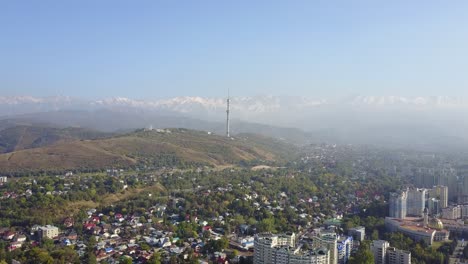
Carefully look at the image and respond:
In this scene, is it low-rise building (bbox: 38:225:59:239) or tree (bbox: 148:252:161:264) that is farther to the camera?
low-rise building (bbox: 38:225:59:239)

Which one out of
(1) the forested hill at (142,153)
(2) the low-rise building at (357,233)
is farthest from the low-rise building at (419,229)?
(1) the forested hill at (142,153)

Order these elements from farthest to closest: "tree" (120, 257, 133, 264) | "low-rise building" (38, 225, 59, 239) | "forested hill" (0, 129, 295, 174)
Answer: "forested hill" (0, 129, 295, 174) → "low-rise building" (38, 225, 59, 239) → "tree" (120, 257, 133, 264)

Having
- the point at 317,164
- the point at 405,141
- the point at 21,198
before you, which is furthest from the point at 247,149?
the point at 405,141

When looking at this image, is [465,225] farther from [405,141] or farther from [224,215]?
[405,141]

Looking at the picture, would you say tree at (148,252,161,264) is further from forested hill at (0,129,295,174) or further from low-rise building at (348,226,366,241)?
forested hill at (0,129,295,174)

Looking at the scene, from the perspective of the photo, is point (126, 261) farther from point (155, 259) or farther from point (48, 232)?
point (48, 232)

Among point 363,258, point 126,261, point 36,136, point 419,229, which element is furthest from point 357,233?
point 36,136

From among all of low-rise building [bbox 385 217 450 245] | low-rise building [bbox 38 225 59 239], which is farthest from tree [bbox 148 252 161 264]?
low-rise building [bbox 385 217 450 245]

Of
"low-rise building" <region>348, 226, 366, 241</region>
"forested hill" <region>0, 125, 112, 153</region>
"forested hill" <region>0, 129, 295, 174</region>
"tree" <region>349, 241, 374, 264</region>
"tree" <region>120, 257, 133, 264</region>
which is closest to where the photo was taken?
"tree" <region>120, 257, 133, 264</region>
